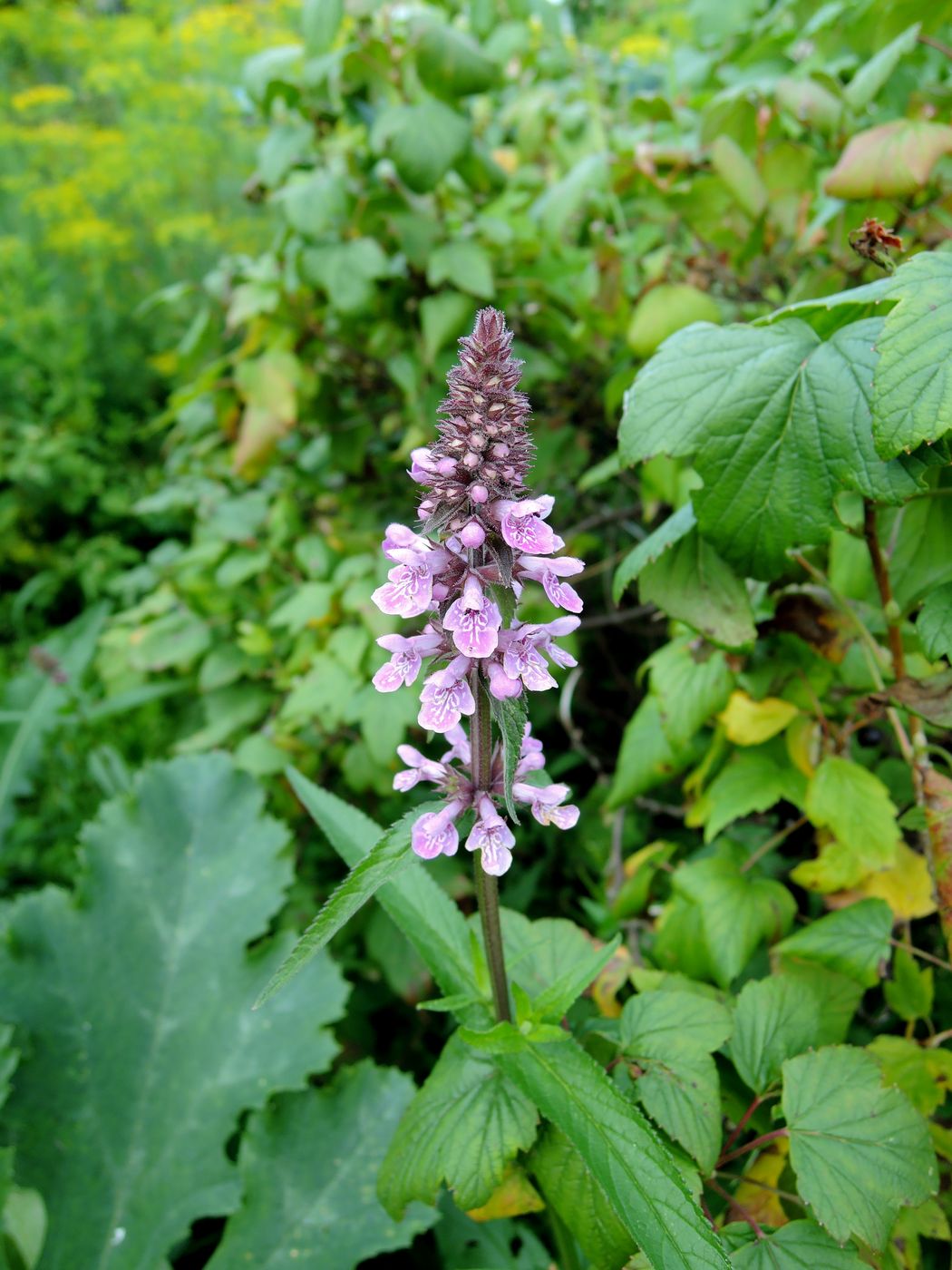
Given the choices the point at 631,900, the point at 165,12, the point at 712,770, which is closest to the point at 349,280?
the point at 712,770

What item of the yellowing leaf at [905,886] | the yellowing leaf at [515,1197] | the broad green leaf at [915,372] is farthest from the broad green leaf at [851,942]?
the broad green leaf at [915,372]

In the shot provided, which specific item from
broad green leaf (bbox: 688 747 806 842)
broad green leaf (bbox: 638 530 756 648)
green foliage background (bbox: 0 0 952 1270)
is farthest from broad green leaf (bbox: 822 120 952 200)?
broad green leaf (bbox: 688 747 806 842)

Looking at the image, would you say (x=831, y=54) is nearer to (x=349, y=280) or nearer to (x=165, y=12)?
(x=349, y=280)

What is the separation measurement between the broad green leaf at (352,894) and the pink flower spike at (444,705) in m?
0.13

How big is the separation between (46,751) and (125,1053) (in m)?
1.69

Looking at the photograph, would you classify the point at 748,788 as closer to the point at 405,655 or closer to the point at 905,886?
the point at 905,886

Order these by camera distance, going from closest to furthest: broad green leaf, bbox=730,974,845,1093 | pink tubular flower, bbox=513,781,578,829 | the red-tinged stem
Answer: pink tubular flower, bbox=513,781,578,829
the red-tinged stem
broad green leaf, bbox=730,974,845,1093

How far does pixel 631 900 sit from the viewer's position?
1816 millimetres

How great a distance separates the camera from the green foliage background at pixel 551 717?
1.17 meters

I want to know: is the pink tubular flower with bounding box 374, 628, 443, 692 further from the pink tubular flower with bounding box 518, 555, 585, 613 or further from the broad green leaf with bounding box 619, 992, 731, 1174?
the broad green leaf with bounding box 619, 992, 731, 1174

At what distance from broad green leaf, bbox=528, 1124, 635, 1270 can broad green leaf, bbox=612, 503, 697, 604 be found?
826 mm

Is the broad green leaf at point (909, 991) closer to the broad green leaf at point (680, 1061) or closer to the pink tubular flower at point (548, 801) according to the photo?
the broad green leaf at point (680, 1061)

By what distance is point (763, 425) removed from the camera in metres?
1.29

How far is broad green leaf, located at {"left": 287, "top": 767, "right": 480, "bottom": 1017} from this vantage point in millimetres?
1190
